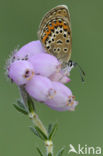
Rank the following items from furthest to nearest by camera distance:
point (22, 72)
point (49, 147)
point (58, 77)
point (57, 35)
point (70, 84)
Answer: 1. point (70, 84)
2. point (57, 35)
3. point (58, 77)
4. point (22, 72)
5. point (49, 147)

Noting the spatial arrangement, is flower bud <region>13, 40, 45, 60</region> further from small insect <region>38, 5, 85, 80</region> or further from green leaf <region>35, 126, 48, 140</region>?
green leaf <region>35, 126, 48, 140</region>

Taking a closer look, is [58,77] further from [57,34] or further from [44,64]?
[57,34]

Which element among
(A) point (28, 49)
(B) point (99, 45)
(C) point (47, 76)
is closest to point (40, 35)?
(A) point (28, 49)

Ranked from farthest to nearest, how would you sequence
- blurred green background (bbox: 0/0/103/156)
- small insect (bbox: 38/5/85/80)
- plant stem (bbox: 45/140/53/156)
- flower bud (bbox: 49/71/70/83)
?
blurred green background (bbox: 0/0/103/156) → small insect (bbox: 38/5/85/80) → flower bud (bbox: 49/71/70/83) → plant stem (bbox: 45/140/53/156)

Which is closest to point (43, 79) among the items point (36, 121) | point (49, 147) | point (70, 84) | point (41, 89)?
point (41, 89)

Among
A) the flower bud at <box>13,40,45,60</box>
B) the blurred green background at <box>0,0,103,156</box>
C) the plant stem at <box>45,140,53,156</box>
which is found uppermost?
the flower bud at <box>13,40,45,60</box>

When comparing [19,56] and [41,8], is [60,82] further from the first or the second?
[41,8]

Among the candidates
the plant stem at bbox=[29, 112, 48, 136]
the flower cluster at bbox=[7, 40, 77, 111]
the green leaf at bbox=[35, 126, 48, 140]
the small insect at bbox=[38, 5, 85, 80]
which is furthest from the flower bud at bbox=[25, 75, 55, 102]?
the small insect at bbox=[38, 5, 85, 80]

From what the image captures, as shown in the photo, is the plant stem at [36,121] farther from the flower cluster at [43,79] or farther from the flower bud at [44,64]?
the flower bud at [44,64]
